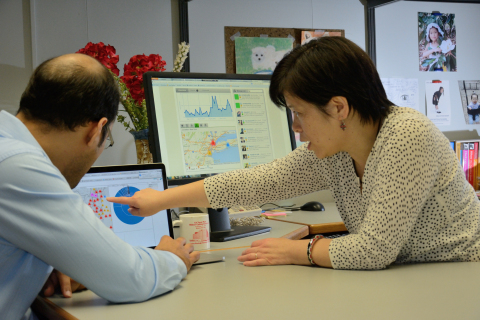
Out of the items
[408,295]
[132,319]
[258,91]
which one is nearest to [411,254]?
[408,295]

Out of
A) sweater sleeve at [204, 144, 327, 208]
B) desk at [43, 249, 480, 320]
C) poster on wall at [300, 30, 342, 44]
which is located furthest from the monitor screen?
poster on wall at [300, 30, 342, 44]

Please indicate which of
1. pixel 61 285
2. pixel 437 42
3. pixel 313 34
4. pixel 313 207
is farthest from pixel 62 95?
pixel 437 42

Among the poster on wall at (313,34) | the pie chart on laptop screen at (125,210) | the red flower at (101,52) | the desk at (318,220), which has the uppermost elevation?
the poster on wall at (313,34)

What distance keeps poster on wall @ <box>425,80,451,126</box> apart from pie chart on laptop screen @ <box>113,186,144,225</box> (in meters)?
2.22

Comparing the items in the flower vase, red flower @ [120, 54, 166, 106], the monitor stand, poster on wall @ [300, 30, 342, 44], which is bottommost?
the monitor stand

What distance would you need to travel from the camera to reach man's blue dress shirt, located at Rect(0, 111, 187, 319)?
2.08 feet

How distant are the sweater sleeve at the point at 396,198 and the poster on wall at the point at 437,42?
2.07 metres

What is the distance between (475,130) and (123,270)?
9.12 feet

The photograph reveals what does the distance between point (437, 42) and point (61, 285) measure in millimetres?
2714

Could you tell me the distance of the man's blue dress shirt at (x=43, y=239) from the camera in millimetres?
634

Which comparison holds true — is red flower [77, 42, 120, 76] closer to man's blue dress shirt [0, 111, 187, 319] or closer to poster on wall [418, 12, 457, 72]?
man's blue dress shirt [0, 111, 187, 319]

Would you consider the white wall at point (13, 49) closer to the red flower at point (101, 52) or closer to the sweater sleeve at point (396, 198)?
the red flower at point (101, 52)

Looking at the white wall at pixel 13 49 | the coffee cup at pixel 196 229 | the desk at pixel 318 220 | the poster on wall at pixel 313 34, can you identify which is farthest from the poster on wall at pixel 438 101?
the white wall at pixel 13 49

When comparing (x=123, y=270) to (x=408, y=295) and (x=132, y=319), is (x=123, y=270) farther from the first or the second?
(x=408, y=295)
